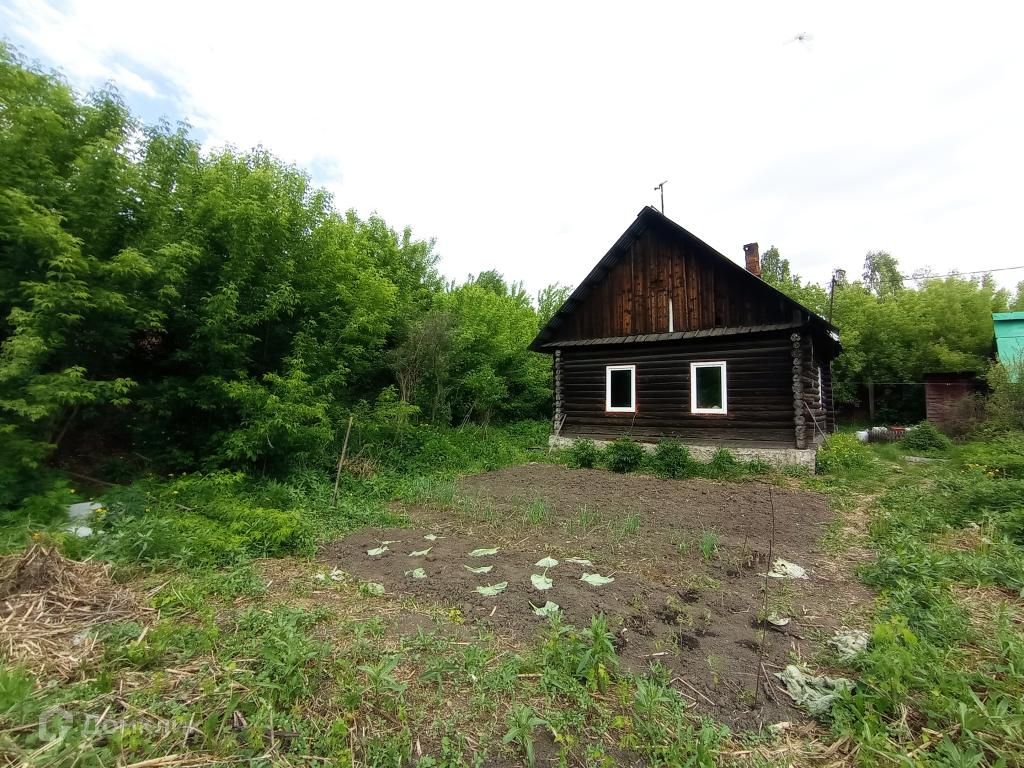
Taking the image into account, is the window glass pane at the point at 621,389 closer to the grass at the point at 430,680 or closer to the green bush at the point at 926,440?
the grass at the point at 430,680

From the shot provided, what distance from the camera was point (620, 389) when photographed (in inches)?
521

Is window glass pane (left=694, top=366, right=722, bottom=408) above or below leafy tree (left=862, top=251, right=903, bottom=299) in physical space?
below

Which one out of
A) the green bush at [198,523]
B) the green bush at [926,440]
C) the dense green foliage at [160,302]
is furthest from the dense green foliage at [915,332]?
the green bush at [198,523]

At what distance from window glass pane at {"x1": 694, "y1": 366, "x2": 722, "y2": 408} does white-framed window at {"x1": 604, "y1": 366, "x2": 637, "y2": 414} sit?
66.8 inches

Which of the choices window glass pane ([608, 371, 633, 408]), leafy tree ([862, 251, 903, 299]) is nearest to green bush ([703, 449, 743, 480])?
window glass pane ([608, 371, 633, 408])

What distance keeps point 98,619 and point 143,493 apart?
9.73 ft

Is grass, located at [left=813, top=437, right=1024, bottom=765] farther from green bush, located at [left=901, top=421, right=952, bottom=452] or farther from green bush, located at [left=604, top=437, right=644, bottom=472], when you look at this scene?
green bush, located at [left=901, top=421, right=952, bottom=452]

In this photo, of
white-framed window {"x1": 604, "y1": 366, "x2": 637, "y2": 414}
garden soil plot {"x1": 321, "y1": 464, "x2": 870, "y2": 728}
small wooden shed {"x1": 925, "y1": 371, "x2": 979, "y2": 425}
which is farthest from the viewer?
small wooden shed {"x1": 925, "y1": 371, "x2": 979, "y2": 425}

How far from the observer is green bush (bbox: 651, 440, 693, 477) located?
10539 millimetres

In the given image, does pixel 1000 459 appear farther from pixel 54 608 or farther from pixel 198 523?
pixel 54 608

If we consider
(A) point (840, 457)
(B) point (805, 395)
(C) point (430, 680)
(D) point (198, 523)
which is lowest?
(C) point (430, 680)

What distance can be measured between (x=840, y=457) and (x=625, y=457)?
4.86 m

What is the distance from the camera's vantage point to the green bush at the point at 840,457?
10125 millimetres

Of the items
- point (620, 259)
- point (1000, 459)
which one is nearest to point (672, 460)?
point (1000, 459)
